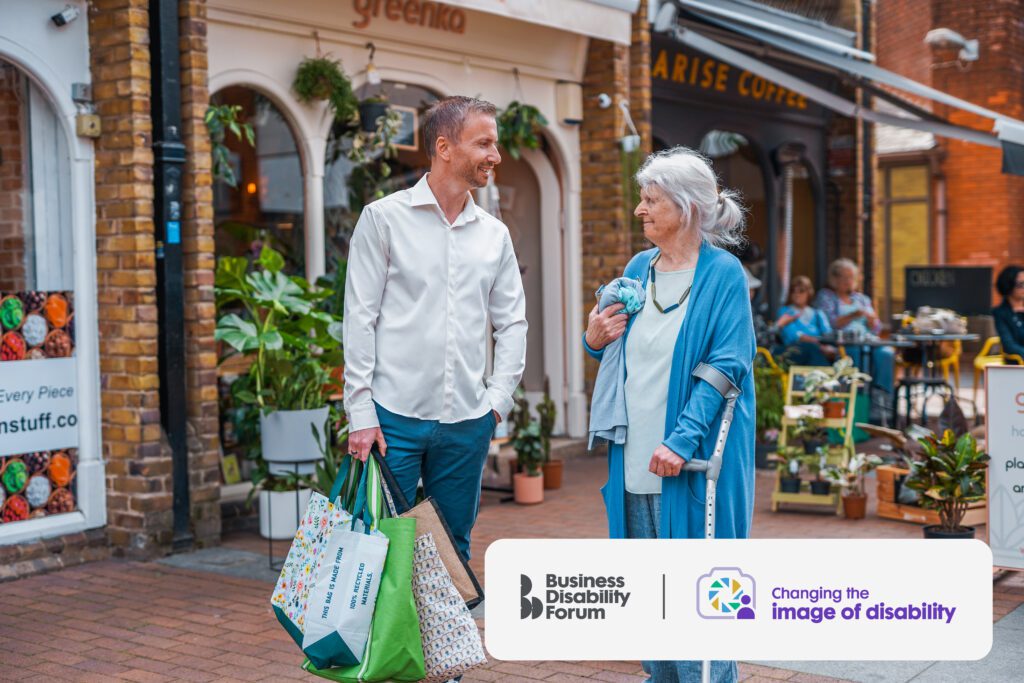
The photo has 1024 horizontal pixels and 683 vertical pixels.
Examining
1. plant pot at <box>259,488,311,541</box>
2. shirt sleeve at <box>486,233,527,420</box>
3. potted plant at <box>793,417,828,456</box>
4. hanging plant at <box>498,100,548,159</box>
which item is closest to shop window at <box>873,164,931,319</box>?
hanging plant at <box>498,100,548,159</box>

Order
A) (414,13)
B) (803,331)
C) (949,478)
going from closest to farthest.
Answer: (949,478) → (414,13) → (803,331)

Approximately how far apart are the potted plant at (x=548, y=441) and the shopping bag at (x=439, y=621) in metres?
4.42

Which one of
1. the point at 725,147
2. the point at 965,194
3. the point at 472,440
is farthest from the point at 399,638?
the point at 965,194

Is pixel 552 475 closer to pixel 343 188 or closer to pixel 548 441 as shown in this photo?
pixel 548 441

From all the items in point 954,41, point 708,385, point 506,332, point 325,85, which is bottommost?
point 708,385

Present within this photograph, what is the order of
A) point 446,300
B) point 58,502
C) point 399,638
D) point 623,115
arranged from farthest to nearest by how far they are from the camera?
point 623,115
point 58,502
point 446,300
point 399,638

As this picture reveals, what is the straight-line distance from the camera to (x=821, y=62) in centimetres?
1052

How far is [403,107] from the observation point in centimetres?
837

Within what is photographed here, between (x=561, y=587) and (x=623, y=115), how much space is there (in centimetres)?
744

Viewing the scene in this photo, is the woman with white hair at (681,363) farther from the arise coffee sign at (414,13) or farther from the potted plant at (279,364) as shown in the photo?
the arise coffee sign at (414,13)

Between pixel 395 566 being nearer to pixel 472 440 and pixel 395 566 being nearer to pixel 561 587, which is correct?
pixel 472 440

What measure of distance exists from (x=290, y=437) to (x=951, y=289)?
363 inches

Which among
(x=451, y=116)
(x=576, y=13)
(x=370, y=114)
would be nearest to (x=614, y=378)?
(x=451, y=116)

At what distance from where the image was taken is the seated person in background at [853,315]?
10.7 meters
